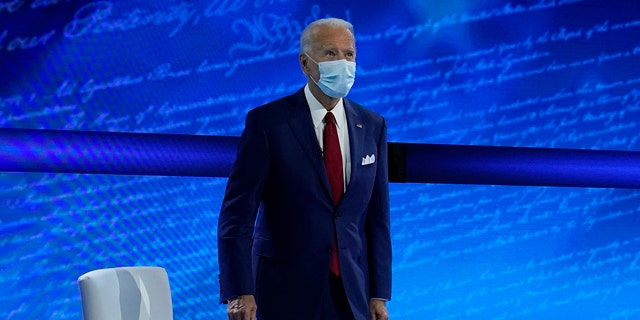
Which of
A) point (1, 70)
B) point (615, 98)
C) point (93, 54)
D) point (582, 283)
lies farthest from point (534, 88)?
point (1, 70)

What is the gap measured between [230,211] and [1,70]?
1939 mm

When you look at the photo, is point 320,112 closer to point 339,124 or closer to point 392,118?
point 339,124

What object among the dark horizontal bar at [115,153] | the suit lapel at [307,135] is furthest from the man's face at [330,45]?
the dark horizontal bar at [115,153]

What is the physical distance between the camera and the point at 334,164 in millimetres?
2576

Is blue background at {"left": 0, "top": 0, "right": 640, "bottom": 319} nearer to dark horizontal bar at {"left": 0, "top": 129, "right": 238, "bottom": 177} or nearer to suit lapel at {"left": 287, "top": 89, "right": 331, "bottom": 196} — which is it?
dark horizontal bar at {"left": 0, "top": 129, "right": 238, "bottom": 177}

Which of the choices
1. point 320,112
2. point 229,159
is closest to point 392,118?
point 229,159

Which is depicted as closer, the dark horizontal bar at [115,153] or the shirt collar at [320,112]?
the shirt collar at [320,112]

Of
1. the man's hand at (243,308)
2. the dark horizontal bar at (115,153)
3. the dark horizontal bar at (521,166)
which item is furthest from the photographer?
the dark horizontal bar at (521,166)

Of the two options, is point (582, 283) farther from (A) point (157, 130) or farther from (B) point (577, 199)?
(A) point (157, 130)

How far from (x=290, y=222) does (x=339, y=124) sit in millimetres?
324

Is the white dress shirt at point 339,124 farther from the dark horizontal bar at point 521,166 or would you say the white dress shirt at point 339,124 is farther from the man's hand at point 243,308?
the dark horizontal bar at point 521,166

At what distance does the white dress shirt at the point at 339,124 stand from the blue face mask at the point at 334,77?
0.17 feet

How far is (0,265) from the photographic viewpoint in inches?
160

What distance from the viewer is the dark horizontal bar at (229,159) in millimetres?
4031
